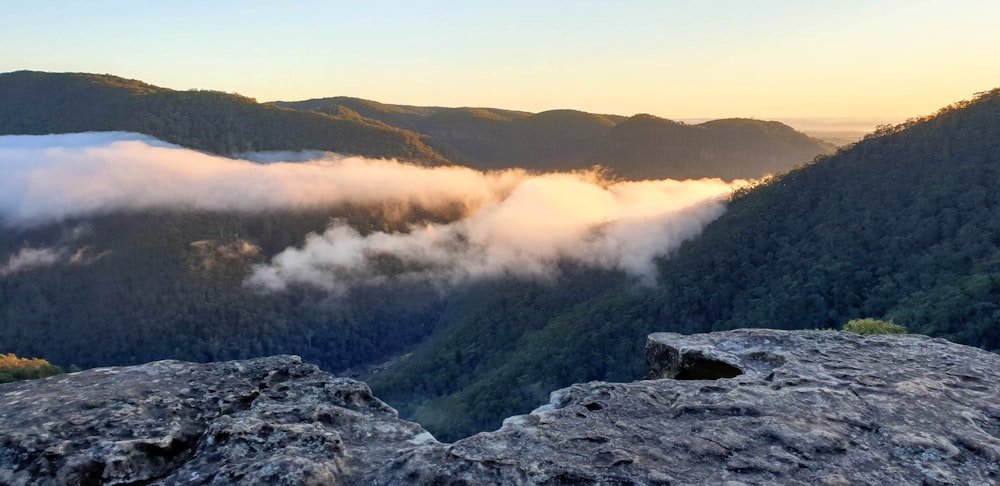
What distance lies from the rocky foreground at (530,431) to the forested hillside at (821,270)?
44.9 meters

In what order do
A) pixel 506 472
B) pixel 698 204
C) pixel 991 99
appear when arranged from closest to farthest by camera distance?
1. pixel 506 472
2. pixel 991 99
3. pixel 698 204

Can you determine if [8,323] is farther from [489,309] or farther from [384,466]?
[384,466]

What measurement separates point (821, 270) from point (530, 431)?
78029 millimetres

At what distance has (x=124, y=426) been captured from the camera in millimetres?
8852

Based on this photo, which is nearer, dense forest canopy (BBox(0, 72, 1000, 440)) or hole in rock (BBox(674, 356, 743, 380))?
hole in rock (BBox(674, 356, 743, 380))

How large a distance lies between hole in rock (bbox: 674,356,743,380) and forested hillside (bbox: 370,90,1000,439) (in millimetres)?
43666

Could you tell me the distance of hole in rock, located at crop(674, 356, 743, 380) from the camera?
12.9m

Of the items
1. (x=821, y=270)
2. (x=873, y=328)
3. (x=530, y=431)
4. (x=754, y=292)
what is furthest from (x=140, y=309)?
(x=530, y=431)

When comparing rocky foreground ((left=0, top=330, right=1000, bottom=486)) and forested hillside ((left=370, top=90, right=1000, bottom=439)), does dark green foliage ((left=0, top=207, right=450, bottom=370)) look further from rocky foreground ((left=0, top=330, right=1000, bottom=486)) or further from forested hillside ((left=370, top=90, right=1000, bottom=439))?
rocky foreground ((left=0, top=330, right=1000, bottom=486))

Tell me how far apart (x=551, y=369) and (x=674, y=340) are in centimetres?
8496

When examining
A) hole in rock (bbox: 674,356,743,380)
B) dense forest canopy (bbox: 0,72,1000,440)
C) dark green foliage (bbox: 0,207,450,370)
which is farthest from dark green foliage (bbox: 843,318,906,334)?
dark green foliage (bbox: 0,207,450,370)

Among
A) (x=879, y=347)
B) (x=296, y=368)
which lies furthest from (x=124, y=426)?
Answer: (x=879, y=347)

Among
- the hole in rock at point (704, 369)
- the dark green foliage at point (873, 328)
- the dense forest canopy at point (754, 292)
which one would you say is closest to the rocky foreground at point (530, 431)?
the hole in rock at point (704, 369)

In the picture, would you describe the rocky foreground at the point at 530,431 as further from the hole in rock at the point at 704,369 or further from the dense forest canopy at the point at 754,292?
the dense forest canopy at the point at 754,292
